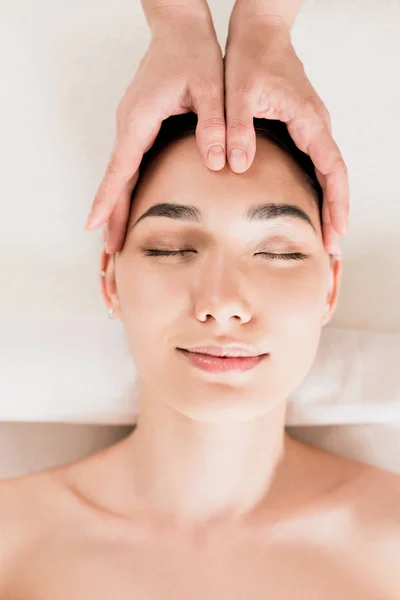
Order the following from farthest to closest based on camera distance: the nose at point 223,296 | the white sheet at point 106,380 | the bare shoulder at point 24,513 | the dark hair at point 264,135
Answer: the white sheet at point 106,380, the bare shoulder at point 24,513, the dark hair at point 264,135, the nose at point 223,296

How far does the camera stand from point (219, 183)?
1.23 meters

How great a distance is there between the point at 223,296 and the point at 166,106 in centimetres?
34

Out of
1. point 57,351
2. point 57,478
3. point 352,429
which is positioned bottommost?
point 57,478

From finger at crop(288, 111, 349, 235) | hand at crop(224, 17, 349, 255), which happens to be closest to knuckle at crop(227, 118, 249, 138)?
hand at crop(224, 17, 349, 255)

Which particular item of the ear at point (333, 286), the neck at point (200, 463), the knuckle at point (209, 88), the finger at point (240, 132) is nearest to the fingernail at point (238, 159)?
the finger at point (240, 132)

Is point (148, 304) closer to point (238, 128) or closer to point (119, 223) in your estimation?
point (119, 223)

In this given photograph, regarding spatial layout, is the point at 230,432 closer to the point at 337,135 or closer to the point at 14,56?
the point at 337,135

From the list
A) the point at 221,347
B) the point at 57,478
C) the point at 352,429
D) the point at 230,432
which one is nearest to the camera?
the point at 221,347

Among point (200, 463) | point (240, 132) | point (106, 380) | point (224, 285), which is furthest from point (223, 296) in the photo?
point (106, 380)

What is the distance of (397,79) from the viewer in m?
1.68

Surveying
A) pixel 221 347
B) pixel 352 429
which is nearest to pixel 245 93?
pixel 221 347

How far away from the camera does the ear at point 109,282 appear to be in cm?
144

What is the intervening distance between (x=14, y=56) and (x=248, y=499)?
3.68 ft

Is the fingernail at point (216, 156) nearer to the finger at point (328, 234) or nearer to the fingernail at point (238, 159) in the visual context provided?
the fingernail at point (238, 159)
